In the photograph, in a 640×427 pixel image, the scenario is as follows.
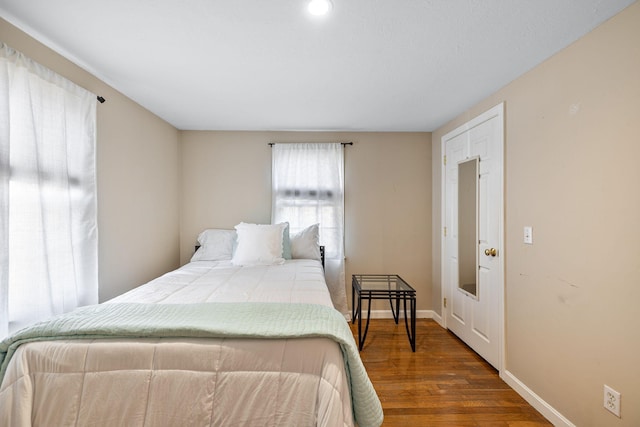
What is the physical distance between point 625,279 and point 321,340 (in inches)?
59.3

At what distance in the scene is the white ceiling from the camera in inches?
52.8

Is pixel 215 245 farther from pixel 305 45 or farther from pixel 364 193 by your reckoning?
pixel 305 45

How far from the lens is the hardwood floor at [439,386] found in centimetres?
173

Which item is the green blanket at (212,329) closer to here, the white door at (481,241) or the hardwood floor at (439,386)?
the hardwood floor at (439,386)

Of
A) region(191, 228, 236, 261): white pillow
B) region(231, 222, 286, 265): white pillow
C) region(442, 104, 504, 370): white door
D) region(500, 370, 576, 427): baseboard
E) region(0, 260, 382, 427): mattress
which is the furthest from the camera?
region(191, 228, 236, 261): white pillow

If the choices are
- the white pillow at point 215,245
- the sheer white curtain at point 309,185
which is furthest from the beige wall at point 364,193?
the white pillow at point 215,245

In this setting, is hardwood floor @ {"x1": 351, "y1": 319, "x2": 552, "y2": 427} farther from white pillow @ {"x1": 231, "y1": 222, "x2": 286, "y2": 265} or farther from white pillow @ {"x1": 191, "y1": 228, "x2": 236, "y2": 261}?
Result: white pillow @ {"x1": 191, "y1": 228, "x2": 236, "y2": 261}

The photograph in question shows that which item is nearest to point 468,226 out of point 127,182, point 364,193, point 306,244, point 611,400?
point 364,193

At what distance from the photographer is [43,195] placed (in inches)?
60.5

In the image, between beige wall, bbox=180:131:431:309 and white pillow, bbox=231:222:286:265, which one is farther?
beige wall, bbox=180:131:431:309

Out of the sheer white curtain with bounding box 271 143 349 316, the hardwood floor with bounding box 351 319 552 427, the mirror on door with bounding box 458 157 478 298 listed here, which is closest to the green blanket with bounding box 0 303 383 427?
the hardwood floor with bounding box 351 319 552 427

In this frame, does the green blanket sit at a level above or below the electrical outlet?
above

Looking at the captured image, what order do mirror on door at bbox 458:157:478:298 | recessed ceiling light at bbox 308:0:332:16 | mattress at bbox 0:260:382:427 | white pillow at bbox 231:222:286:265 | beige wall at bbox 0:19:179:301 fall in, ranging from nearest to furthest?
mattress at bbox 0:260:382:427, recessed ceiling light at bbox 308:0:332:16, beige wall at bbox 0:19:179:301, mirror on door at bbox 458:157:478:298, white pillow at bbox 231:222:286:265

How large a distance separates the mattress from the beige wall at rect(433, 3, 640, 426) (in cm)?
128
